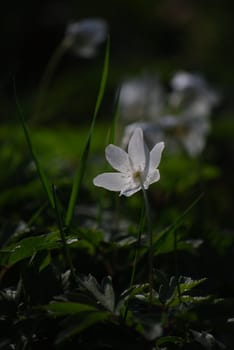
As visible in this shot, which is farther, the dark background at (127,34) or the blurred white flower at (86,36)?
the dark background at (127,34)

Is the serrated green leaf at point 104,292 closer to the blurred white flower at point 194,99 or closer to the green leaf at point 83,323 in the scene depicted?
the green leaf at point 83,323

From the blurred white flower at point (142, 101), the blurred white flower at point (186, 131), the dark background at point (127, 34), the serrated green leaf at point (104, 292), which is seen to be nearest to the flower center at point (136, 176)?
the serrated green leaf at point (104, 292)

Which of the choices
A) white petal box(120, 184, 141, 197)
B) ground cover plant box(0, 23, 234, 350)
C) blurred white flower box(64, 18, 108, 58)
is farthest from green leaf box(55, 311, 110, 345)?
blurred white flower box(64, 18, 108, 58)

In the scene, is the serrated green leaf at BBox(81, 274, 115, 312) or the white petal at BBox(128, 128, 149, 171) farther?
the white petal at BBox(128, 128, 149, 171)

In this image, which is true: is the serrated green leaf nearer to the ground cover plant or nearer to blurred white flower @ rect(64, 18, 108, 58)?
the ground cover plant

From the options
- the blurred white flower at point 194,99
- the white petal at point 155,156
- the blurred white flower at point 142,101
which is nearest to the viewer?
the white petal at point 155,156

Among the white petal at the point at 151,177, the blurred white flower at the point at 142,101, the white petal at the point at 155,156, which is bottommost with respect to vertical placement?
the blurred white flower at the point at 142,101

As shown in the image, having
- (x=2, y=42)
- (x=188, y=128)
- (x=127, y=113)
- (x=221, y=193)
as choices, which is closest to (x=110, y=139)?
(x=188, y=128)
